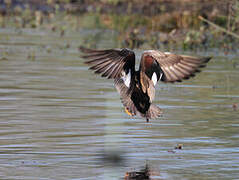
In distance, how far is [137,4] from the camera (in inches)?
998

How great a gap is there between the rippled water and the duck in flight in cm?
46

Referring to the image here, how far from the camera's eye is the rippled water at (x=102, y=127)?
6.71m

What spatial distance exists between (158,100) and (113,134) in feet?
8.34

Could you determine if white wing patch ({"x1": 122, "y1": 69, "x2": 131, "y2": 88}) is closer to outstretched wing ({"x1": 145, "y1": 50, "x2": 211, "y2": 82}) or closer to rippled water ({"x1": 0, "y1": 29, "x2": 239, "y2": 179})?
outstretched wing ({"x1": 145, "y1": 50, "x2": 211, "y2": 82})

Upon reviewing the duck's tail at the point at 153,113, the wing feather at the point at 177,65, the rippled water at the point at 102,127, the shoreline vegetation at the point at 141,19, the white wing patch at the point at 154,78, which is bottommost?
the rippled water at the point at 102,127

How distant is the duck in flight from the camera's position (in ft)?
24.5

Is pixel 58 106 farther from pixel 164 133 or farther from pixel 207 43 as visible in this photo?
pixel 207 43

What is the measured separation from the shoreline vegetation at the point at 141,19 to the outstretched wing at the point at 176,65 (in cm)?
788

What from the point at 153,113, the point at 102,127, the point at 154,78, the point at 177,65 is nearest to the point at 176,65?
the point at 177,65

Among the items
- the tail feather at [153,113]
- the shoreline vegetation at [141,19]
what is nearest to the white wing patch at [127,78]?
the tail feather at [153,113]

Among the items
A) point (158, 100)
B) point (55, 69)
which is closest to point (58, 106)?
point (158, 100)

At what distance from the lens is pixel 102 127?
8.64 metres

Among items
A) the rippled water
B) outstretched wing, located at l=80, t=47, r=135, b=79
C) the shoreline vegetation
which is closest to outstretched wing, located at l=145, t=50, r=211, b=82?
outstretched wing, located at l=80, t=47, r=135, b=79

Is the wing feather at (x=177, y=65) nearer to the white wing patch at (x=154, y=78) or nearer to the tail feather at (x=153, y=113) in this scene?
the white wing patch at (x=154, y=78)
